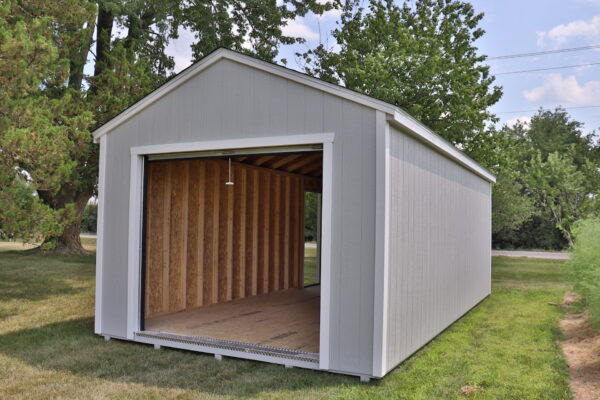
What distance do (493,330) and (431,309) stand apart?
4.39ft

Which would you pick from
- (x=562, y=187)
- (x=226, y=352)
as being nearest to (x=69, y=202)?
(x=226, y=352)

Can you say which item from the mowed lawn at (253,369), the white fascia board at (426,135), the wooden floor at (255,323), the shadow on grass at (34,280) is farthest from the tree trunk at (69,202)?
the white fascia board at (426,135)

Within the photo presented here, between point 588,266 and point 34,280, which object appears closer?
point 588,266

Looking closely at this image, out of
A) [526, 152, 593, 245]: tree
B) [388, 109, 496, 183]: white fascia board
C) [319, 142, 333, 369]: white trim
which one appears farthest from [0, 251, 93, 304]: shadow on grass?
[526, 152, 593, 245]: tree

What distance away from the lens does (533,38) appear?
24422 mm

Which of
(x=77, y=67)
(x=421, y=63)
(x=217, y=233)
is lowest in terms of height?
(x=217, y=233)

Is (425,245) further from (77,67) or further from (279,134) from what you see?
(77,67)

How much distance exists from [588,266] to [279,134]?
14.6 ft

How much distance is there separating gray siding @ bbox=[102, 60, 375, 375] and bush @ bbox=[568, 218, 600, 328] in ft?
8.58

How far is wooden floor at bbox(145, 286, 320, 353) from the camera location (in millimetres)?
5801

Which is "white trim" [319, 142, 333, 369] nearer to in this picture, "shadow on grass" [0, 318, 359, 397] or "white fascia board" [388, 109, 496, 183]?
"shadow on grass" [0, 318, 359, 397]

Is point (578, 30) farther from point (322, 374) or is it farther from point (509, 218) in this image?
point (322, 374)

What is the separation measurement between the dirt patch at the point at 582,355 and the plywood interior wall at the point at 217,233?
4725mm

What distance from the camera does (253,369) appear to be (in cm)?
489
